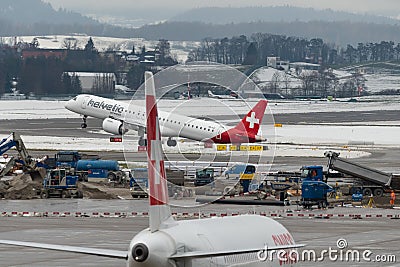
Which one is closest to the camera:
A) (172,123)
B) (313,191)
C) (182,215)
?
(182,215)

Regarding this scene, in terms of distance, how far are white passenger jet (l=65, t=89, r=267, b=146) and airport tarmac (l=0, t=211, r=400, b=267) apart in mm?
33166

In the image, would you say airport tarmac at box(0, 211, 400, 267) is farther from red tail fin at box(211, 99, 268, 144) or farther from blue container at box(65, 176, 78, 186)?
red tail fin at box(211, 99, 268, 144)

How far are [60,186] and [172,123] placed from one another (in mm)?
34604

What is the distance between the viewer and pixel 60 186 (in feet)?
208

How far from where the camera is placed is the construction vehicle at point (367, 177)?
63562 mm

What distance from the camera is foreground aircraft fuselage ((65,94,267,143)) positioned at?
284 feet

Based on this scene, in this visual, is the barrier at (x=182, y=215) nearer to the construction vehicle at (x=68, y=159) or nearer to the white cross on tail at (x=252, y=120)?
the construction vehicle at (x=68, y=159)

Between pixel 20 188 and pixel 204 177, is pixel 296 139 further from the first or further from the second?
pixel 20 188

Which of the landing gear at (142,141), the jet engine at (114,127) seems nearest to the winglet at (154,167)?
the landing gear at (142,141)

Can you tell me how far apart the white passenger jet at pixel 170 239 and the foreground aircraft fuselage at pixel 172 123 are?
57698 mm

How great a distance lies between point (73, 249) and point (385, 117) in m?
145

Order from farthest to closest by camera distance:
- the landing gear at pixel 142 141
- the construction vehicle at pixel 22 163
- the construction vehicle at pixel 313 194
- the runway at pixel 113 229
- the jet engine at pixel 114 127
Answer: the jet engine at pixel 114 127
the landing gear at pixel 142 141
the construction vehicle at pixel 22 163
the construction vehicle at pixel 313 194
the runway at pixel 113 229

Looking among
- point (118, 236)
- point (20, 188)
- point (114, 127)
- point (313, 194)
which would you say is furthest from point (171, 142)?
point (118, 236)

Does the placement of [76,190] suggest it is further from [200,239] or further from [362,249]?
[200,239]
